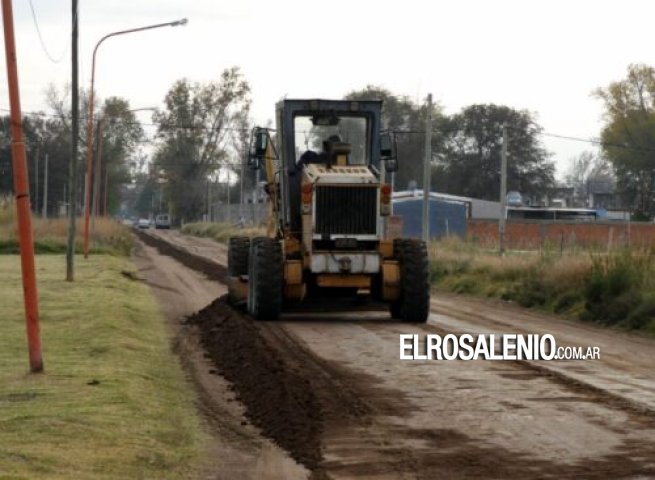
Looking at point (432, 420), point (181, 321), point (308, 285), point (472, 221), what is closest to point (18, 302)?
point (181, 321)

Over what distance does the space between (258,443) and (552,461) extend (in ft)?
8.62

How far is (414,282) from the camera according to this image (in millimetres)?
23156

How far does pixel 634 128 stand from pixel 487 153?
40.0 ft

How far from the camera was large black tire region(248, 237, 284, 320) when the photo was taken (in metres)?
22.9

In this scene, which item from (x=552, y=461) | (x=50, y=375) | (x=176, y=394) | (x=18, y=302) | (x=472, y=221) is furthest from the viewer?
(x=472, y=221)

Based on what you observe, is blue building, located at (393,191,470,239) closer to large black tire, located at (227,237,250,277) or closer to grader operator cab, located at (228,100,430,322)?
large black tire, located at (227,237,250,277)

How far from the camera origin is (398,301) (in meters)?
23.7

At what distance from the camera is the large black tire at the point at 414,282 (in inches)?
912

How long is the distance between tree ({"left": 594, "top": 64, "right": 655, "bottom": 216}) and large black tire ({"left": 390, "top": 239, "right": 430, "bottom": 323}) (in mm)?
76362

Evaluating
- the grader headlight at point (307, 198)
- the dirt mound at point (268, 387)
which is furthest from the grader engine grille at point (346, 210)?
the dirt mound at point (268, 387)

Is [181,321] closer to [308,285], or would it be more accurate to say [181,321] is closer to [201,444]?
[308,285]

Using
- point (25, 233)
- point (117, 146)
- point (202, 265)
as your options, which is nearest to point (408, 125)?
point (117, 146)

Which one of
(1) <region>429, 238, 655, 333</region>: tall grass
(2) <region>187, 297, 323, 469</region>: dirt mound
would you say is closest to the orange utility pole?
(2) <region>187, 297, 323, 469</region>: dirt mound

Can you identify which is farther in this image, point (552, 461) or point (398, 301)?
point (398, 301)
